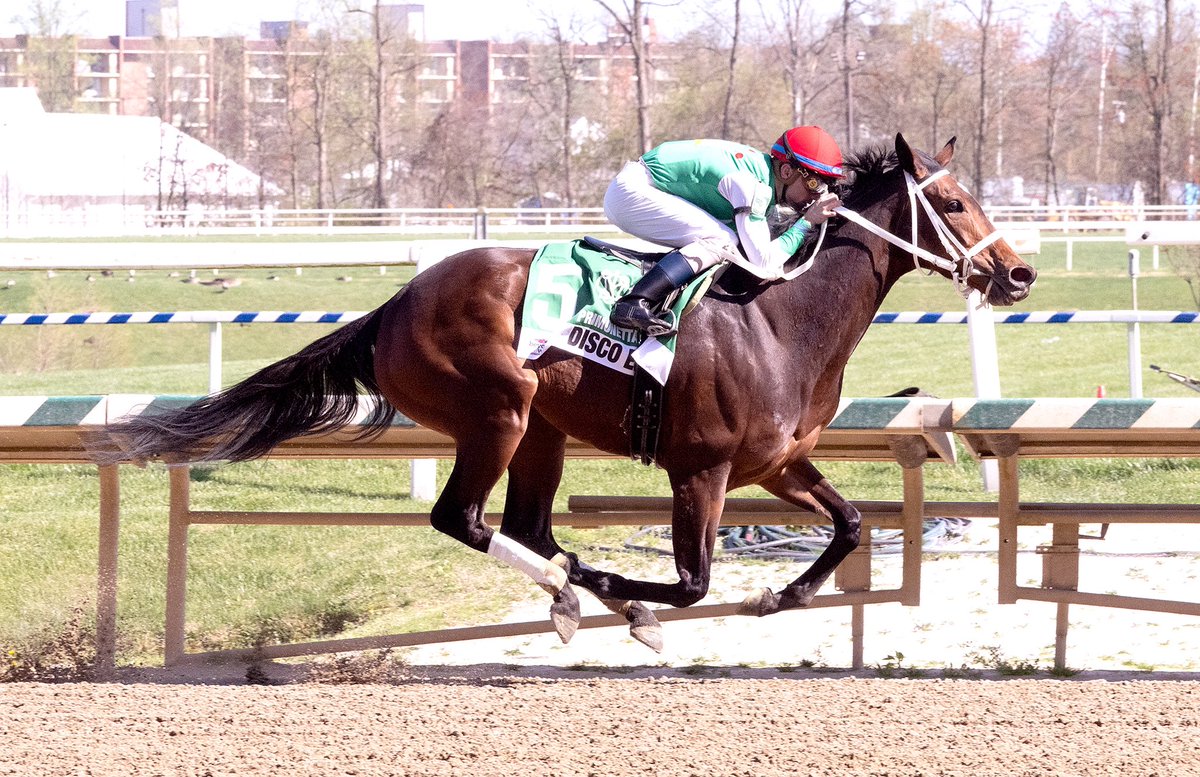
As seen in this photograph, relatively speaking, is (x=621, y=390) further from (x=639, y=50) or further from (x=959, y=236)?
(x=639, y=50)

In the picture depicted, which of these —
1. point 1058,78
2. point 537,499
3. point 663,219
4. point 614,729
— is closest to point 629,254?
point 663,219

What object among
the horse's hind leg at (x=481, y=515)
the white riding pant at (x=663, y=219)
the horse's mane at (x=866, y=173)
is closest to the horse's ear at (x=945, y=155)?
the horse's mane at (x=866, y=173)

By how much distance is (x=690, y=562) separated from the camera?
14.5 feet

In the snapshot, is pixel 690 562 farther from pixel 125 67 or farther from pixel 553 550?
pixel 125 67

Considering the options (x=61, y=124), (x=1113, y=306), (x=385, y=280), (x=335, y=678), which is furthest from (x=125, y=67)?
(x=335, y=678)

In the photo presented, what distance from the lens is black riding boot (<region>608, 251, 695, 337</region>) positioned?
14.0 feet

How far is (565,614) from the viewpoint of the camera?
178 inches

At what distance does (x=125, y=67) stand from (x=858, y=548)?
297ft

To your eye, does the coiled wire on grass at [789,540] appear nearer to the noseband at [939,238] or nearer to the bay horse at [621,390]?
the bay horse at [621,390]

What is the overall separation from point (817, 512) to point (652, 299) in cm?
106

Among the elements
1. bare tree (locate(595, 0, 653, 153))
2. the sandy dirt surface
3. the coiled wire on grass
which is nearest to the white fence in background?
bare tree (locate(595, 0, 653, 153))

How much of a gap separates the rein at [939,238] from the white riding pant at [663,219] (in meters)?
0.43

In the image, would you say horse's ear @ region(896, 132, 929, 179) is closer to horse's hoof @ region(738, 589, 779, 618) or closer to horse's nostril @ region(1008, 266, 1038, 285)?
horse's nostril @ region(1008, 266, 1038, 285)

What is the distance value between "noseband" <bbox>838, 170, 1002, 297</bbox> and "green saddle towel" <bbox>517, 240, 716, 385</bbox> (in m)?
0.62
